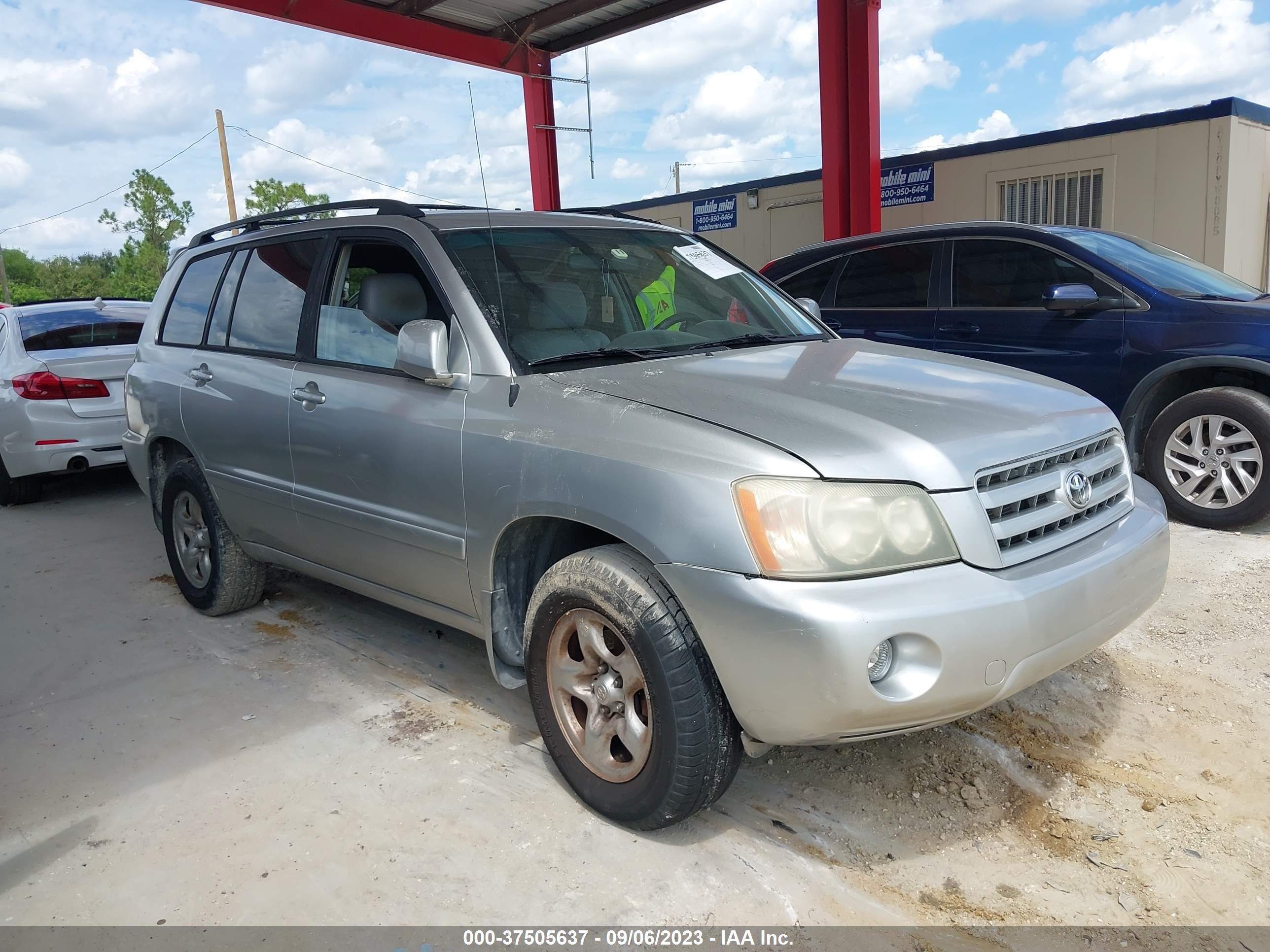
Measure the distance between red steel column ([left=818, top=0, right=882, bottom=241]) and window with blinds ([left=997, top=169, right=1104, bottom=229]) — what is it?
2389 millimetres

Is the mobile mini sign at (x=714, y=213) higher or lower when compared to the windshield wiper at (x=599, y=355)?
higher

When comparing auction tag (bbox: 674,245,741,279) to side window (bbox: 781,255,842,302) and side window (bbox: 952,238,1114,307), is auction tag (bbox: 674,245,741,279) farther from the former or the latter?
side window (bbox: 781,255,842,302)

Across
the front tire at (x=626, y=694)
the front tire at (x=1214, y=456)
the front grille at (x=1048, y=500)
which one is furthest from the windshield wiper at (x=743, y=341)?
the front tire at (x=1214, y=456)

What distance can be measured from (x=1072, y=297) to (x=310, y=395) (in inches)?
165

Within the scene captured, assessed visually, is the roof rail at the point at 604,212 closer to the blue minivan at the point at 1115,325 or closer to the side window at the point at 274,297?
the side window at the point at 274,297

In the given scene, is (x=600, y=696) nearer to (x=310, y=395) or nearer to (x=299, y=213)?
(x=310, y=395)

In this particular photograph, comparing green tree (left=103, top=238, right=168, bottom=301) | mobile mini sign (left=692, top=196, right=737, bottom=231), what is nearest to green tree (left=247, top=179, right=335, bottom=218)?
green tree (left=103, top=238, right=168, bottom=301)

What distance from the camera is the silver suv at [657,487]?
2344 millimetres

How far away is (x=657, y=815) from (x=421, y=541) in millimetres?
1228

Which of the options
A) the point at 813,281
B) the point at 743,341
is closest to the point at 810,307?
the point at 743,341

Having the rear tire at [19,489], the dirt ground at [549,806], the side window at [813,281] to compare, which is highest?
the side window at [813,281]

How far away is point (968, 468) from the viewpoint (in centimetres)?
246

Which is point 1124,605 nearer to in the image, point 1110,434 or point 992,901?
point 1110,434

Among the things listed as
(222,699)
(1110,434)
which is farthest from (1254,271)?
(222,699)
